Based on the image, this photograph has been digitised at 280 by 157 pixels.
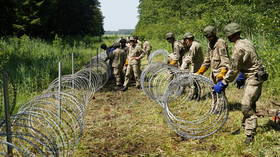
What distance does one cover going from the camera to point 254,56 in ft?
16.4

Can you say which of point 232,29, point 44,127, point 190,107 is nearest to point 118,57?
point 190,107

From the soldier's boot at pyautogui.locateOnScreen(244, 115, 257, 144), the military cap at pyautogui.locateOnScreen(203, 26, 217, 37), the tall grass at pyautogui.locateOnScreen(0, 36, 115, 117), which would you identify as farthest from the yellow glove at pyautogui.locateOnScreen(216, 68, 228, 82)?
the tall grass at pyautogui.locateOnScreen(0, 36, 115, 117)

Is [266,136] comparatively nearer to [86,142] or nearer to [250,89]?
[250,89]

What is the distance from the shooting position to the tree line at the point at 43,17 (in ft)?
81.7

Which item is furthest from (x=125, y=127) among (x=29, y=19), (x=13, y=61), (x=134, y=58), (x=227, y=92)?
(x=29, y=19)

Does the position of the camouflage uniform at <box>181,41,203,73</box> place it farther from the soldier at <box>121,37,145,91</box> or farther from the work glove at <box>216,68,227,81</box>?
the soldier at <box>121,37,145,91</box>

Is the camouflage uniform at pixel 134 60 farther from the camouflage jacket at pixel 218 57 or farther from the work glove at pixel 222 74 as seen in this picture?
the work glove at pixel 222 74

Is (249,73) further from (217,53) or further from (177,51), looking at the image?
(177,51)

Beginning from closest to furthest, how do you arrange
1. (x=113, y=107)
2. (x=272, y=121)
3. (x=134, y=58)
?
1. (x=272, y=121)
2. (x=113, y=107)
3. (x=134, y=58)

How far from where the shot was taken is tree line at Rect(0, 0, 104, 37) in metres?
24.9

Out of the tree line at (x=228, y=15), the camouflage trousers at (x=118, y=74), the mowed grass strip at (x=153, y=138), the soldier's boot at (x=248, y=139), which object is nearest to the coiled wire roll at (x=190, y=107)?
the mowed grass strip at (x=153, y=138)

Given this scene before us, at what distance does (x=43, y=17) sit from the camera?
34156 millimetres

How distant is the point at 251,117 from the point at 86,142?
9.87 feet

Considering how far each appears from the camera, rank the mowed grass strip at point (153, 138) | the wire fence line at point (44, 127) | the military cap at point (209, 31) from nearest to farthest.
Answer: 1. the wire fence line at point (44, 127)
2. the mowed grass strip at point (153, 138)
3. the military cap at point (209, 31)
